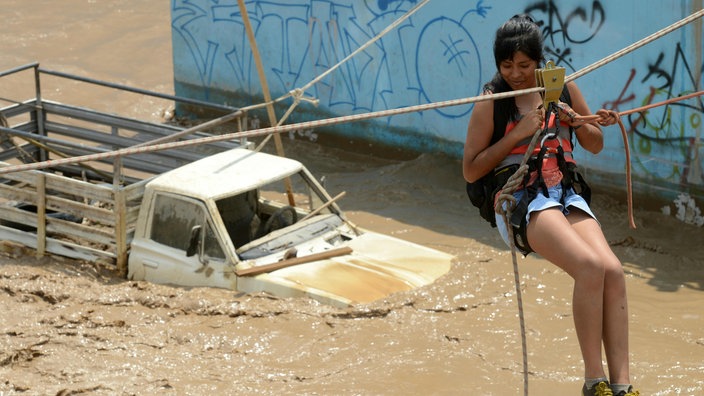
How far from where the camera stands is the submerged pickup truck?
8.84 meters

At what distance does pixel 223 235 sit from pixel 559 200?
13.3ft

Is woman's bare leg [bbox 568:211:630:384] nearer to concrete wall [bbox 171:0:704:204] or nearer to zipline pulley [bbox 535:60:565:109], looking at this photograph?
zipline pulley [bbox 535:60:565:109]

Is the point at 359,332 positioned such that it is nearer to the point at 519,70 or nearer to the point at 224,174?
the point at 224,174

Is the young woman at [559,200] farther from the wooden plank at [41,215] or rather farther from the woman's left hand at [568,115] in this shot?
the wooden plank at [41,215]

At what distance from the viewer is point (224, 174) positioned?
9.34 metres

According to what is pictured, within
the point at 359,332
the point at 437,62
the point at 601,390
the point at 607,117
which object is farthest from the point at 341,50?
the point at 601,390

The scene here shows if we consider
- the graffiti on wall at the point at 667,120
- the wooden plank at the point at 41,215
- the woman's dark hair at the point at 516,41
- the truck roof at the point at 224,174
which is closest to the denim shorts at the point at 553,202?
the woman's dark hair at the point at 516,41

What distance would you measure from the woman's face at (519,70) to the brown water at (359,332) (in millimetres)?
2907

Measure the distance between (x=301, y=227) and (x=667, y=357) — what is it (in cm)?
313

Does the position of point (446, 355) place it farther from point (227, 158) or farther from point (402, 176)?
point (402, 176)

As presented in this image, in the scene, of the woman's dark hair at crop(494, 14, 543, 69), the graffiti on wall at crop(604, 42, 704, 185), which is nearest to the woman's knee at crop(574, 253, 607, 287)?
the woman's dark hair at crop(494, 14, 543, 69)

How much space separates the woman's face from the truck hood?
361 cm

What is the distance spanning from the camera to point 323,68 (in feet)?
46.9

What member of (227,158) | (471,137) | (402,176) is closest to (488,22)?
(402,176)
